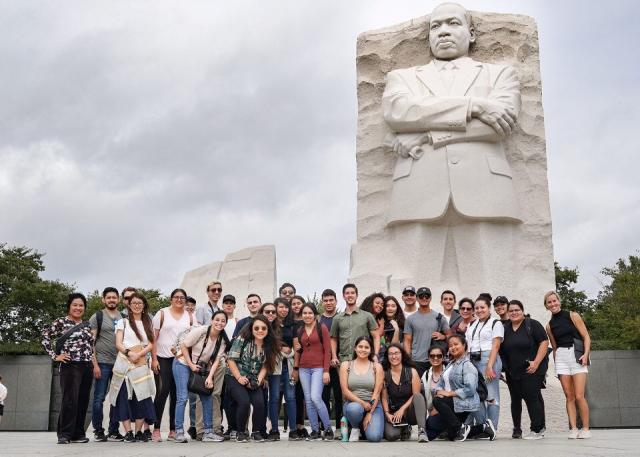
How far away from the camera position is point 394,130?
1047 centimetres

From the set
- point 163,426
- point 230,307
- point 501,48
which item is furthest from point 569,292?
point 230,307

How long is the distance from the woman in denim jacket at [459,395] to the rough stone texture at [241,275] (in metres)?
5.90

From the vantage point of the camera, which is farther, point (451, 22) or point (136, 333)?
point (451, 22)

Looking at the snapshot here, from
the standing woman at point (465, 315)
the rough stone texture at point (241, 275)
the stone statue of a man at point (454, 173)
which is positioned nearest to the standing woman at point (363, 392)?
the standing woman at point (465, 315)

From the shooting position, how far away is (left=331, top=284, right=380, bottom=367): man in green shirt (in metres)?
Answer: 6.34

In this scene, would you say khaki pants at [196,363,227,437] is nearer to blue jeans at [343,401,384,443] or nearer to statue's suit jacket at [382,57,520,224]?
blue jeans at [343,401,384,443]

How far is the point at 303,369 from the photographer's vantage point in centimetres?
630

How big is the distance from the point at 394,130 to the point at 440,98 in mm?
806

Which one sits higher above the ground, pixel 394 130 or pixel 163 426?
pixel 394 130

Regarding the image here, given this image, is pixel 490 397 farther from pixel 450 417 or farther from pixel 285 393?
pixel 285 393

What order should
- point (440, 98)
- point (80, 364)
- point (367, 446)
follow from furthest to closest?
point (440, 98)
point (80, 364)
point (367, 446)

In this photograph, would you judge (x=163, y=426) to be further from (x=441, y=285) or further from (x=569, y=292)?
(x=569, y=292)

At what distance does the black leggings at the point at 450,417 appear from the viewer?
20.1ft

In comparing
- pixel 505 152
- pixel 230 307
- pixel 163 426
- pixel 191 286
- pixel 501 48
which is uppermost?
pixel 501 48
